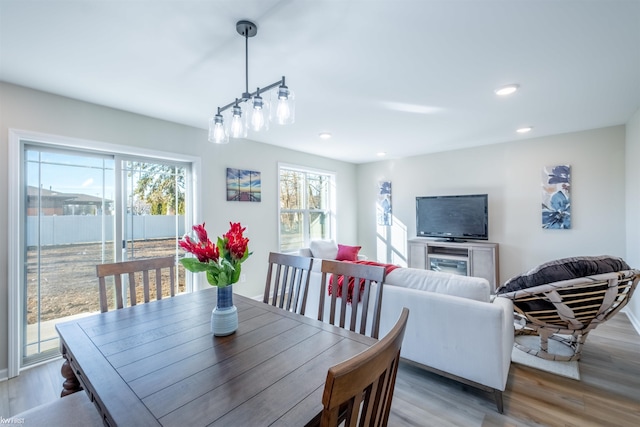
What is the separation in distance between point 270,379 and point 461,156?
501 centimetres

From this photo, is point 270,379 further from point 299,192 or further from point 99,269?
point 299,192

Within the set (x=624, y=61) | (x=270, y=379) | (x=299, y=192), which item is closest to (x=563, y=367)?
(x=624, y=61)

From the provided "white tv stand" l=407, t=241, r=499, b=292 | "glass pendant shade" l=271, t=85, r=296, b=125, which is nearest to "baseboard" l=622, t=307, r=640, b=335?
"white tv stand" l=407, t=241, r=499, b=292

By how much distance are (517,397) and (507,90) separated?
253 centimetres

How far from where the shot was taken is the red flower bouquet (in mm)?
1353

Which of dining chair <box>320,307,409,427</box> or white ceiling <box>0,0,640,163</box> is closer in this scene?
dining chair <box>320,307,409,427</box>

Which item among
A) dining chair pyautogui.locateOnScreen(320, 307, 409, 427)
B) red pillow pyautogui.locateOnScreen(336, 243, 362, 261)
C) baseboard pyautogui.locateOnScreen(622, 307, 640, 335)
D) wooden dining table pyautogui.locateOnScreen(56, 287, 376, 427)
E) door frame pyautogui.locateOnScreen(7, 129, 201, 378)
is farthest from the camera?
red pillow pyautogui.locateOnScreen(336, 243, 362, 261)

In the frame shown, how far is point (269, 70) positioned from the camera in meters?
2.13

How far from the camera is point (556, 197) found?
4.02 metres

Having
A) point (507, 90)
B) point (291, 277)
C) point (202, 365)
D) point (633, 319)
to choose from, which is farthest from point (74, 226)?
point (633, 319)

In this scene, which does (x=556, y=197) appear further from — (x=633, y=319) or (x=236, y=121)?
(x=236, y=121)

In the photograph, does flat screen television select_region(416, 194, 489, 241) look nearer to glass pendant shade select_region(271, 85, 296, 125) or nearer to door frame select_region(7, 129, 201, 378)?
glass pendant shade select_region(271, 85, 296, 125)

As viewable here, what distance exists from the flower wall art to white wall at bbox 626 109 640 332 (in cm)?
463

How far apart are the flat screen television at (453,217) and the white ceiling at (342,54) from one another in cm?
173
